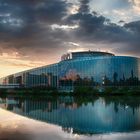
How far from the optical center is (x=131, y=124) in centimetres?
2647

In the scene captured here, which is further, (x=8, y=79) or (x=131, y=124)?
(x=8, y=79)

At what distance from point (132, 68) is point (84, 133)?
11212 cm

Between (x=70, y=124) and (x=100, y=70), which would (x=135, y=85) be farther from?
(x=70, y=124)

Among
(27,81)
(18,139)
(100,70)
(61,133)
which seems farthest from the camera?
(27,81)

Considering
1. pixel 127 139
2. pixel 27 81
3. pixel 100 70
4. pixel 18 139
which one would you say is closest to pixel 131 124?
pixel 127 139

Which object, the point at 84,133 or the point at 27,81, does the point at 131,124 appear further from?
the point at 27,81

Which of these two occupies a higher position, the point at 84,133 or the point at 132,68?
the point at 132,68

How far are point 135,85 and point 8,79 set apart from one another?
7198 cm

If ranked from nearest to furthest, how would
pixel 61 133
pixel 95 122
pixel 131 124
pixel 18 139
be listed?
1. pixel 18 139
2. pixel 61 133
3. pixel 131 124
4. pixel 95 122

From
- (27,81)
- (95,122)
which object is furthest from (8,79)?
(95,122)

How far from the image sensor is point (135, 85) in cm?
13012

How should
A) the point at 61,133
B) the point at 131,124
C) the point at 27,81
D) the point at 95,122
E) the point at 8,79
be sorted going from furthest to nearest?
the point at 8,79 < the point at 27,81 < the point at 95,122 < the point at 131,124 < the point at 61,133

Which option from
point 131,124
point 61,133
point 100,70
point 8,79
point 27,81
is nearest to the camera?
point 61,133

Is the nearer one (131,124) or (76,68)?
(131,124)
